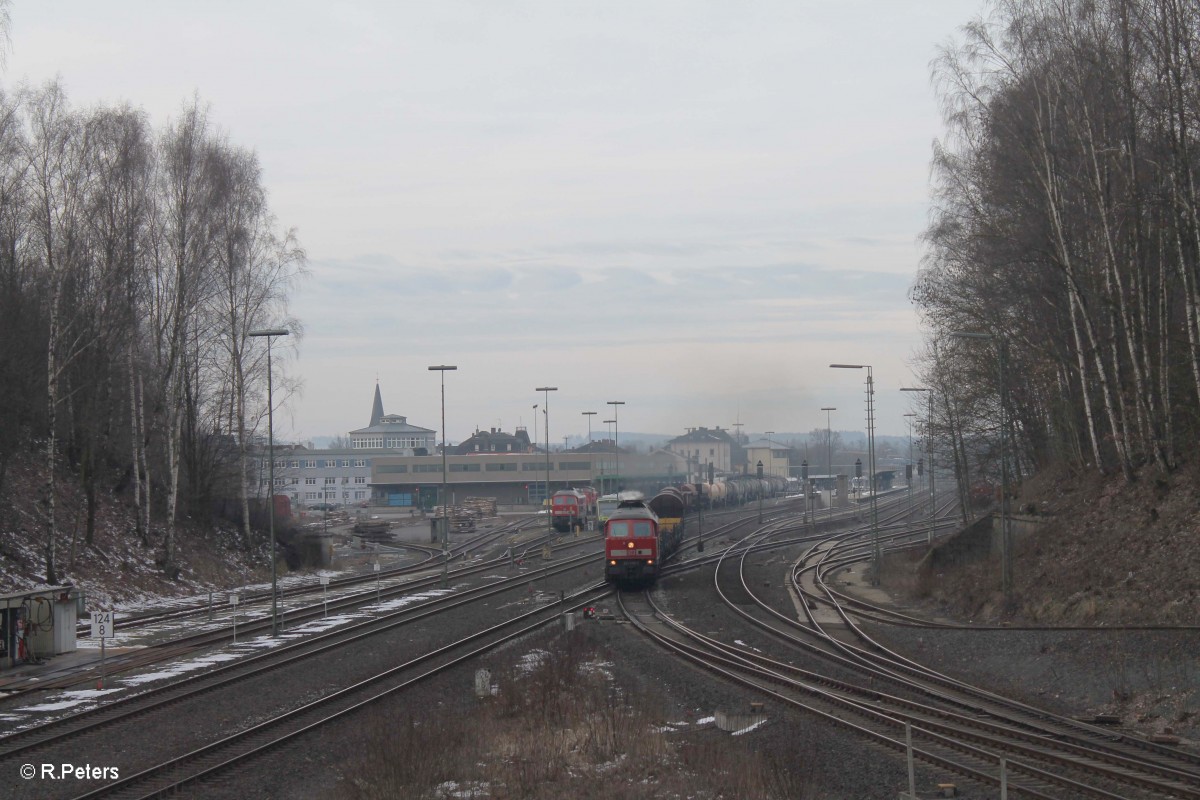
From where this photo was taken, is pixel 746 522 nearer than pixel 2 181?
No

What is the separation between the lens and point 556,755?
13.8 m

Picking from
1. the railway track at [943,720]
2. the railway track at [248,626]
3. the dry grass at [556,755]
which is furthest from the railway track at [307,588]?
the dry grass at [556,755]

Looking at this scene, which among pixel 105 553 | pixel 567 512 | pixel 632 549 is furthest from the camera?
pixel 567 512

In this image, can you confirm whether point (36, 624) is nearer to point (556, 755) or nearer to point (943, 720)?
point (556, 755)

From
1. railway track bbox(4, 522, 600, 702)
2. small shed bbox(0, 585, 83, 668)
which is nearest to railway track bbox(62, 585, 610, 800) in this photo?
railway track bbox(4, 522, 600, 702)

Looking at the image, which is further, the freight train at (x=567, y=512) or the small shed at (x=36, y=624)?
the freight train at (x=567, y=512)

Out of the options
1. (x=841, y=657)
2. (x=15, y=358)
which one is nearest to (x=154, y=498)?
(x=15, y=358)

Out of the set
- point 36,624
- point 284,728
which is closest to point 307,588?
point 36,624

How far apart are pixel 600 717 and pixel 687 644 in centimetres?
862

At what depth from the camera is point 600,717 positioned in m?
15.7

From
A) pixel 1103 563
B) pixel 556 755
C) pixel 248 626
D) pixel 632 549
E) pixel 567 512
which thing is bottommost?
pixel 248 626

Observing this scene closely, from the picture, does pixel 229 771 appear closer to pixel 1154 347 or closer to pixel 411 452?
pixel 1154 347

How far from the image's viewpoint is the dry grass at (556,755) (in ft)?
38.1

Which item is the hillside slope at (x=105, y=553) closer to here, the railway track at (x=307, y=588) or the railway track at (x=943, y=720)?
the railway track at (x=307, y=588)
